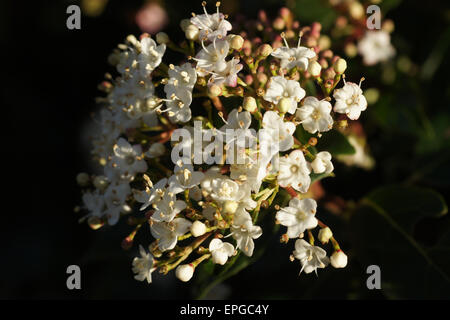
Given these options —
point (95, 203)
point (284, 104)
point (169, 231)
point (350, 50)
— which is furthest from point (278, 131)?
point (350, 50)

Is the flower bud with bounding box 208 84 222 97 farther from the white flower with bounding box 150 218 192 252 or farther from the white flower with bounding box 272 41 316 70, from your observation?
the white flower with bounding box 150 218 192 252

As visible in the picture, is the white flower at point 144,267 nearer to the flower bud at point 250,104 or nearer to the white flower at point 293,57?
the flower bud at point 250,104

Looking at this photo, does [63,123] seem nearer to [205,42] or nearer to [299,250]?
[205,42]

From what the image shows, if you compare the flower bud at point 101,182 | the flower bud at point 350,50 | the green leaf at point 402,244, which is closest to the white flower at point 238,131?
the flower bud at point 101,182

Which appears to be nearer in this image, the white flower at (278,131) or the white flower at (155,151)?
the white flower at (278,131)

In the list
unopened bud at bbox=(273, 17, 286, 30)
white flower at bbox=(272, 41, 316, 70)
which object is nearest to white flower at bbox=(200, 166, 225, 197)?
white flower at bbox=(272, 41, 316, 70)

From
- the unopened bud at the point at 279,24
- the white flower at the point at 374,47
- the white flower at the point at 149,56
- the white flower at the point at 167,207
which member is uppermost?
the white flower at the point at 374,47

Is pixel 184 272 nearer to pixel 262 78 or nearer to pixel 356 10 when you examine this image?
pixel 262 78
